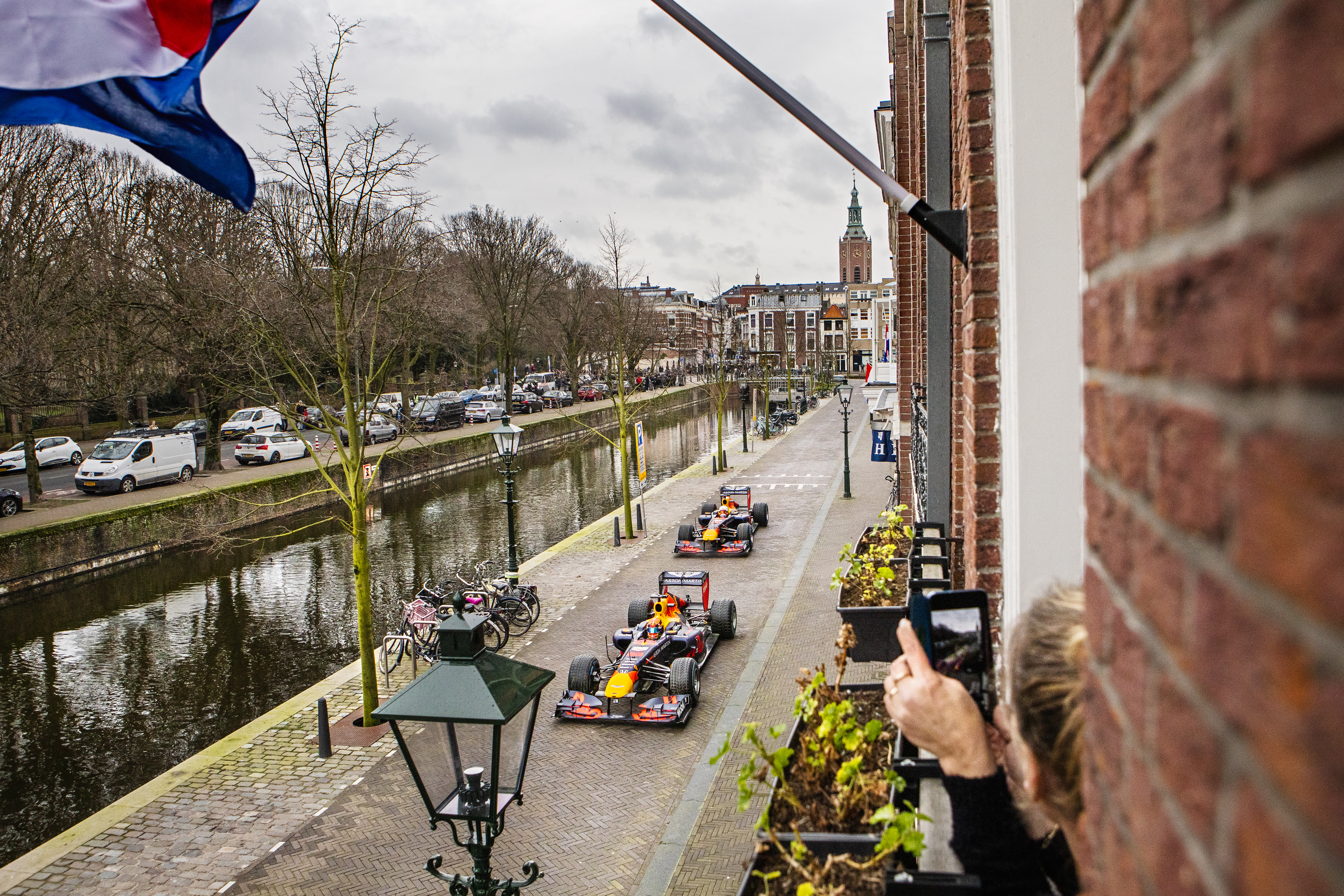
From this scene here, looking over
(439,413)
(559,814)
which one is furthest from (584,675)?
(439,413)

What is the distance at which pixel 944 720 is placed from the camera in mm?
2053

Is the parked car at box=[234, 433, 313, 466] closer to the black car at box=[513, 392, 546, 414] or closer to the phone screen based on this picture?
the black car at box=[513, 392, 546, 414]

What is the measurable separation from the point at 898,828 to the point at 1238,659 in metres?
2.71

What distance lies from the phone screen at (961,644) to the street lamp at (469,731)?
9.44 feet

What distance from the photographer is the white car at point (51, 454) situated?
3350cm

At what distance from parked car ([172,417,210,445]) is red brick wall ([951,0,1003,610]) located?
40.4m

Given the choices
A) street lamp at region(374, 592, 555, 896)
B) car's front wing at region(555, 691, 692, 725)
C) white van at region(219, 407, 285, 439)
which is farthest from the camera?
white van at region(219, 407, 285, 439)

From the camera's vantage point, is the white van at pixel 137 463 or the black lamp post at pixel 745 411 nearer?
the white van at pixel 137 463

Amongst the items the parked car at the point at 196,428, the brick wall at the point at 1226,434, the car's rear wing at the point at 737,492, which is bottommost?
the car's rear wing at the point at 737,492

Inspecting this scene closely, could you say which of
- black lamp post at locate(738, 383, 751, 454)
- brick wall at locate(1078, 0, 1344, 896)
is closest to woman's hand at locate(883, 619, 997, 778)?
brick wall at locate(1078, 0, 1344, 896)

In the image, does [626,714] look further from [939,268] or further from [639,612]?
[939,268]

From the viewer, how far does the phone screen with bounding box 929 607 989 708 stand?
7.76 feet

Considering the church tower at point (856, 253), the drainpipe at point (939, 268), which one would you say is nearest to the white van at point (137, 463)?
the drainpipe at point (939, 268)

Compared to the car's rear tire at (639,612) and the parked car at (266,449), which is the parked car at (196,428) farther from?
the car's rear tire at (639,612)
